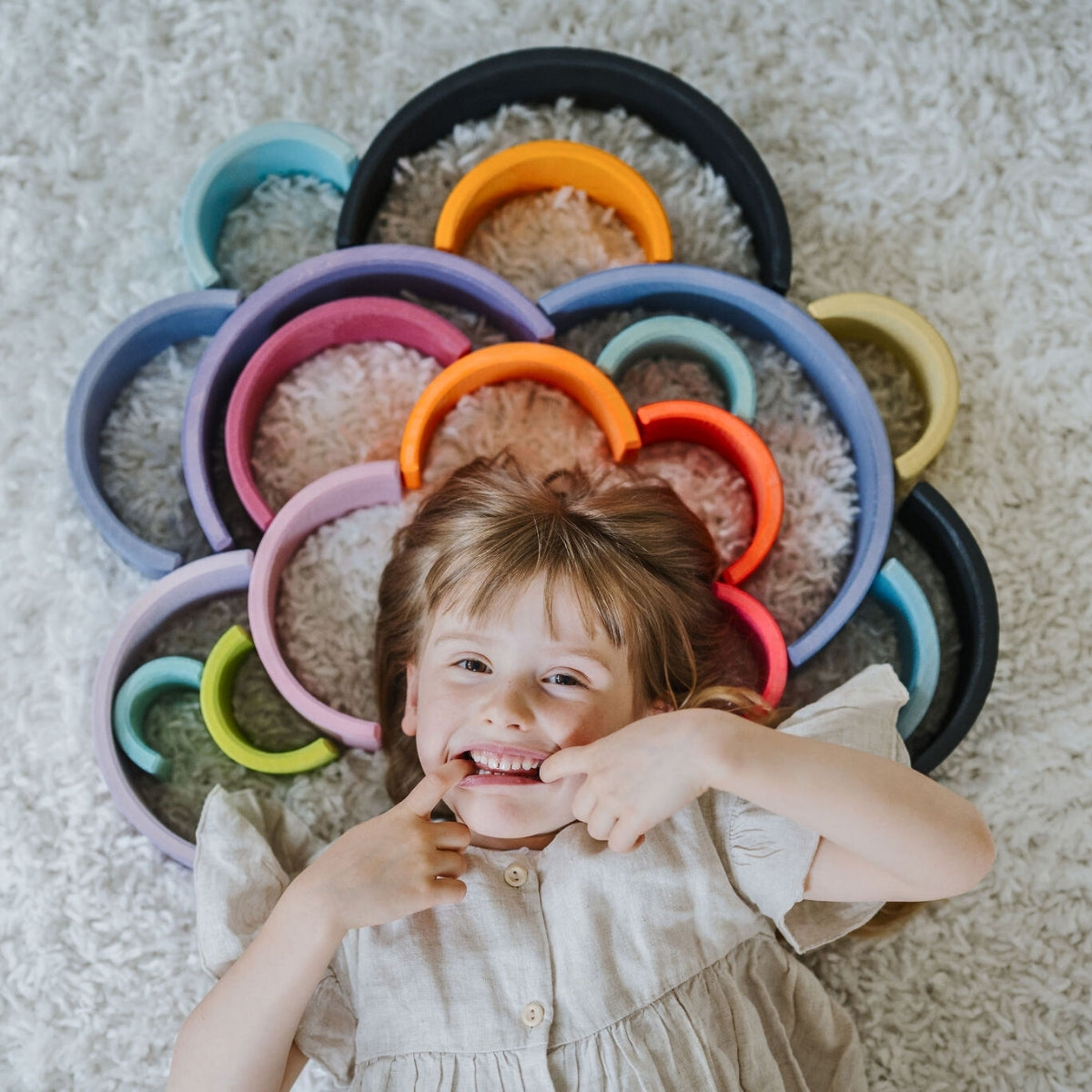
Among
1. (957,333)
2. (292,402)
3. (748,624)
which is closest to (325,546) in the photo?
(292,402)

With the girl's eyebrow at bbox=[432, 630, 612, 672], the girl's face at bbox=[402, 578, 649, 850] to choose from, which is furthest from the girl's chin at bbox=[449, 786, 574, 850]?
the girl's eyebrow at bbox=[432, 630, 612, 672]

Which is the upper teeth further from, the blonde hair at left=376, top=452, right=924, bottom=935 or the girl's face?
the blonde hair at left=376, top=452, right=924, bottom=935

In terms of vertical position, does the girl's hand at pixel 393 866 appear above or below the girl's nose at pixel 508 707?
below

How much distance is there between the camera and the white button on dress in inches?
36.2

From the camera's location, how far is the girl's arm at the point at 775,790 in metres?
0.87

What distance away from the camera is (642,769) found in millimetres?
875

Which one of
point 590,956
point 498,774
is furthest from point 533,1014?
point 498,774

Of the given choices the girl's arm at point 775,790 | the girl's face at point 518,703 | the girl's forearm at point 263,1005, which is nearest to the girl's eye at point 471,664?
the girl's face at point 518,703

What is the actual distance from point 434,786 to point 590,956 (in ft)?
0.62

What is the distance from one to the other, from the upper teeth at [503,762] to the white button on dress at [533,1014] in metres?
0.18

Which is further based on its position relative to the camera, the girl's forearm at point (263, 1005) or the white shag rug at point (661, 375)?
the white shag rug at point (661, 375)

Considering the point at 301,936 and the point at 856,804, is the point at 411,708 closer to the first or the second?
the point at 301,936

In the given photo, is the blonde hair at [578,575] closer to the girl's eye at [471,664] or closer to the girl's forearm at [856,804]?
the girl's eye at [471,664]

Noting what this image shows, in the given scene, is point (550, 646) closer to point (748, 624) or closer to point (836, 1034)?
point (748, 624)
